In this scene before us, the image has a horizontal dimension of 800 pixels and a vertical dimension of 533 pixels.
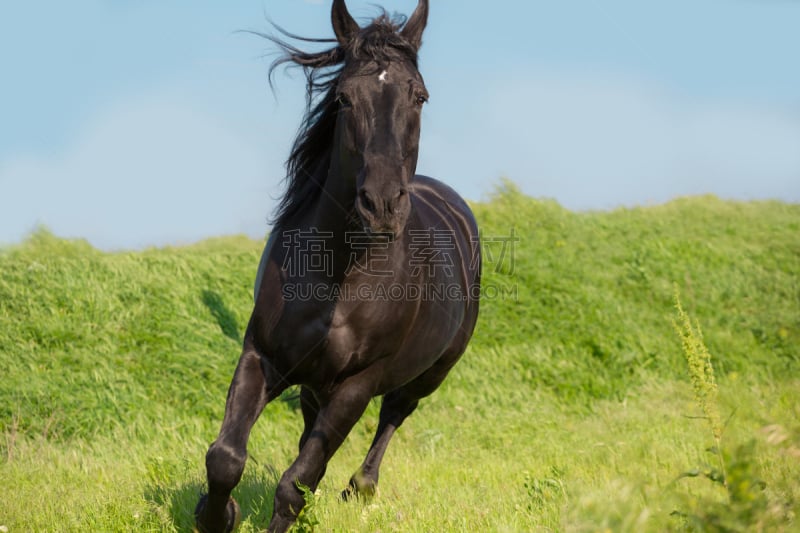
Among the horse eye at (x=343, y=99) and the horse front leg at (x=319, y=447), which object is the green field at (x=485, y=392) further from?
the horse eye at (x=343, y=99)

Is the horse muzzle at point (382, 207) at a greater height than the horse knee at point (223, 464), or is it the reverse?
the horse muzzle at point (382, 207)

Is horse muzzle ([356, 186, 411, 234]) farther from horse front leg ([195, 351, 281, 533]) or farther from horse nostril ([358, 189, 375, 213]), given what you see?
horse front leg ([195, 351, 281, 533])

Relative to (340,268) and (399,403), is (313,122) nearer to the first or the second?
(340,268)

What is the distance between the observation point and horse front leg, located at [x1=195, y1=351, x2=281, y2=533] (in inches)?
155

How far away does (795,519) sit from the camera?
245cm

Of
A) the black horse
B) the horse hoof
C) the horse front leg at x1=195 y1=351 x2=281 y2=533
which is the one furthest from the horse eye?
the horse hoof

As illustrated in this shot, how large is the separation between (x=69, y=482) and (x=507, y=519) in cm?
331

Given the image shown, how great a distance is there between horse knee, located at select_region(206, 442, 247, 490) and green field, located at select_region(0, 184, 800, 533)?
1.49 feet

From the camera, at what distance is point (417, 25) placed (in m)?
4.53

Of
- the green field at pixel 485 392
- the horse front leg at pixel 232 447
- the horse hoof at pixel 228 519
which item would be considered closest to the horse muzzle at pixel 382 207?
the horse front leg at pixel 232 447

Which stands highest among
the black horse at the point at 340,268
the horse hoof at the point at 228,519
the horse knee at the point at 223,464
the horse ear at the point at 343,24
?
the horse ear at the point at 343,24

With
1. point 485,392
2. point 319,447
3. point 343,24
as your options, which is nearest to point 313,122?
point 343,24

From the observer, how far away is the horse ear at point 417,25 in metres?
4.46

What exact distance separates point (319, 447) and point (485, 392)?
4898mm
